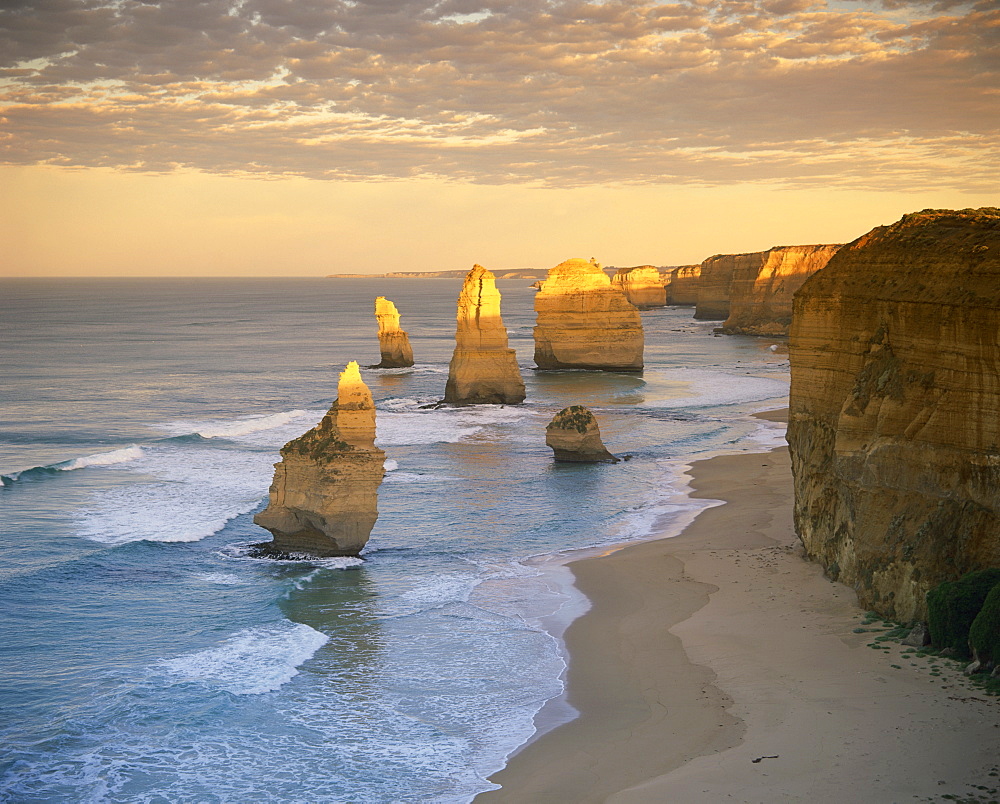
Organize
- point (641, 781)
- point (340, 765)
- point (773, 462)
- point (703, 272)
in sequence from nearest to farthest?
point (641, 781) < point (340, 765) < point (773, 462) < point (703, 272)

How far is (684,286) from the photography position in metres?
188

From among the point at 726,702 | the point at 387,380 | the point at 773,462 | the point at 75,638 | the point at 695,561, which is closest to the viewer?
the point at 726,702

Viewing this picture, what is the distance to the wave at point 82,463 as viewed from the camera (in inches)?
1425

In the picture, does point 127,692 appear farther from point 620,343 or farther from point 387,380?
point 620,343

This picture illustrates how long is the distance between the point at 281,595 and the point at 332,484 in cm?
336

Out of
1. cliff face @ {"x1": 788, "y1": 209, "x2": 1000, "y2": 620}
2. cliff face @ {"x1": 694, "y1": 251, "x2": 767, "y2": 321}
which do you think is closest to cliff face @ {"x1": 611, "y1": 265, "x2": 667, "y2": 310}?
cliff face @ {"x1": 694, "y1": 251, "x2": 767, "y2": 321}

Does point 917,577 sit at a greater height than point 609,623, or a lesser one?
greater

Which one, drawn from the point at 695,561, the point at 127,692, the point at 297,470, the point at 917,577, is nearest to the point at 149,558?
the point at 297,470

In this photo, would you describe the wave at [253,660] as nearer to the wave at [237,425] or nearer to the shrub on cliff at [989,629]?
the shrub on cliff at [989,629]

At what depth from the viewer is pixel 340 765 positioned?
15.2 m

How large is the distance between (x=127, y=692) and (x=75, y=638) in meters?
3.70

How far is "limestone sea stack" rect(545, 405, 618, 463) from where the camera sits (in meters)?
39.7

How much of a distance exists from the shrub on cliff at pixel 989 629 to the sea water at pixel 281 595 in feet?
22.5

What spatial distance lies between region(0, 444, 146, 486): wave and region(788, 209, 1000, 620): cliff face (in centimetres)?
2905
